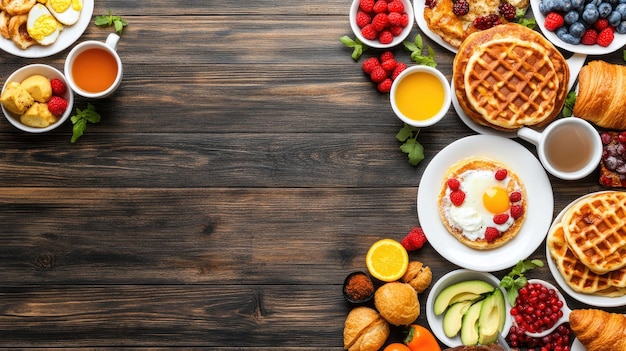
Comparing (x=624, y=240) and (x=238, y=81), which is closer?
(x=624, y=240)

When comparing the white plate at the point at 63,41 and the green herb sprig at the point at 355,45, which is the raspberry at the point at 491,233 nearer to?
the green herb sprig at the point at 355,45

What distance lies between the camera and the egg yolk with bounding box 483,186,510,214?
2.74m

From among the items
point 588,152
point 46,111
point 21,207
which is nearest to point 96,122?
point 46,111

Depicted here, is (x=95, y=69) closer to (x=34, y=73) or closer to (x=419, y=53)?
(x=34, y=73)

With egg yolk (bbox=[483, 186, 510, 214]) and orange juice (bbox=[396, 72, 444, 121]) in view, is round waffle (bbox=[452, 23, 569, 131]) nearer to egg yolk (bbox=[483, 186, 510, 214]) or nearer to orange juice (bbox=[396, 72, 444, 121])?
orange juice (bbox=[396, 72, 444, 121])

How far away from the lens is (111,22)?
290 cm

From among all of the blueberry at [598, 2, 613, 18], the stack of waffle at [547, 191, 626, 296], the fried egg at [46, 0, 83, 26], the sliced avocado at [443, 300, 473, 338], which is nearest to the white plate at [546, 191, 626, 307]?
the stack of waffle at [547, 191, 626, 296]

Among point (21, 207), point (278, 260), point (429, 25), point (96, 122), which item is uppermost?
point (429, 25)

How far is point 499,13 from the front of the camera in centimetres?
282

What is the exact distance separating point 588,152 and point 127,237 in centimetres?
187

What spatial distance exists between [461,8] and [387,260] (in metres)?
1.04

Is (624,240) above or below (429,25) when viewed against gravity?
below

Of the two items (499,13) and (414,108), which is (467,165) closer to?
(414,108)

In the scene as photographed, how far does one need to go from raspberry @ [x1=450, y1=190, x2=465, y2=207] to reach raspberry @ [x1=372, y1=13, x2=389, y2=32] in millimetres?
715
